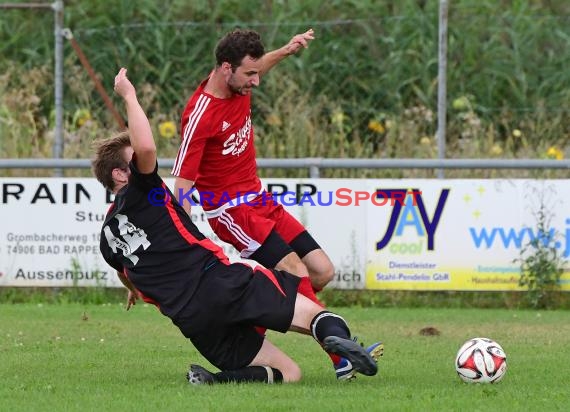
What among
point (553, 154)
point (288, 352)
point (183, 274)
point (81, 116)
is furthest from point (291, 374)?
point (81, 116)

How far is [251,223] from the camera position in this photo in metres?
9.23

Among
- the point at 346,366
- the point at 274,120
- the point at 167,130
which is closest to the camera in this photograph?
the point at 346,366

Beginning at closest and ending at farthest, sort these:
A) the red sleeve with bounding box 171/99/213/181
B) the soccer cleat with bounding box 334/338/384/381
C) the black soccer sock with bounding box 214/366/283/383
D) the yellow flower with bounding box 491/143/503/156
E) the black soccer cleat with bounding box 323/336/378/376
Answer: the black soccer cleat with bounding box 323/336/378/376
the soccer cleat with bounding box 334/338/384/381
the black soccer sock with bounding box 214/366/283/383
the red sleeve with bounding box 171/99/213/181
the yellow flower with bounding box 491/143/503/156

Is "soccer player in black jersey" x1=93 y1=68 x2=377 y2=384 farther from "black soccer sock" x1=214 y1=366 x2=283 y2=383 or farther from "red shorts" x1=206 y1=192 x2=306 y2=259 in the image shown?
"red shorts" x1=206 y1=192 x2=306 y2=259

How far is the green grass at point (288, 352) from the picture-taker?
7.16 metres

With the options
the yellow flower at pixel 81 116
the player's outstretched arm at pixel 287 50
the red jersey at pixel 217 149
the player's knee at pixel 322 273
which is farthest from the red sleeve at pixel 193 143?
the yellow flower at pixel 81 116

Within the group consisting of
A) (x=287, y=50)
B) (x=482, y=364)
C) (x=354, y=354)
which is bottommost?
(x=482, y=364)

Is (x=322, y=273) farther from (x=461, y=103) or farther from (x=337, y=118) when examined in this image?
(x=461, y=103)

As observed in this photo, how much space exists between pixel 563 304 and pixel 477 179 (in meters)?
1.53

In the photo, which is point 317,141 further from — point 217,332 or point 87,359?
point 217,332

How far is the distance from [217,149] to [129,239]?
4.87 ft

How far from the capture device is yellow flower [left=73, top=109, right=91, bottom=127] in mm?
16688

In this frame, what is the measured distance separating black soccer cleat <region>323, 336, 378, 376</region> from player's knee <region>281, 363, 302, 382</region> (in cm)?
66

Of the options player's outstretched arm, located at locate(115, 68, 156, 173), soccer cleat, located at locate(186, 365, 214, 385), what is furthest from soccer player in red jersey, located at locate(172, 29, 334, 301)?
player's outstretched arm, located at locate(115, 68, 156, 173)
